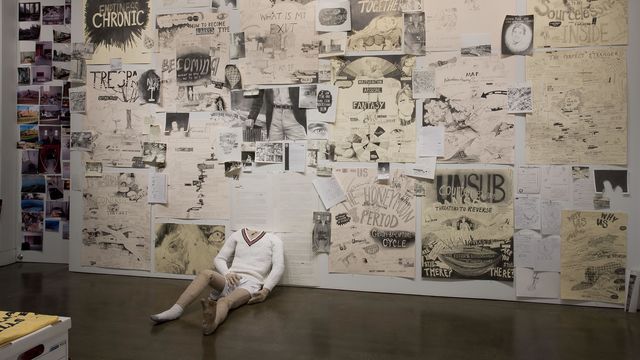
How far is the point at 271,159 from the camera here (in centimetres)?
373

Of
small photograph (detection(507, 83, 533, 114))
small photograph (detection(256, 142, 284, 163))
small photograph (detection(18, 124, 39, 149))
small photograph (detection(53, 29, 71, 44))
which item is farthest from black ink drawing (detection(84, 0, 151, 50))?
small photograph (detection(507, 83, 533, 114))

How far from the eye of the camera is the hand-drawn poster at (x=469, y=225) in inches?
131

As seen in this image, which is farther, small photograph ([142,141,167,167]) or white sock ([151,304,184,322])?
small photograph ([142,141,167,167])

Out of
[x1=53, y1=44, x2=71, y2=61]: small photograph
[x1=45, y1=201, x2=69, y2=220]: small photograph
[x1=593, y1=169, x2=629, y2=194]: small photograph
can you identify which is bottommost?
[x1=45, y1=201, x2=69, y2=220]: small photograph

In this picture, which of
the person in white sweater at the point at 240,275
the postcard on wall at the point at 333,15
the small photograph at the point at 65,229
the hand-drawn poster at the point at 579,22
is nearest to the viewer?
the person in white sweater at the point at 240,275

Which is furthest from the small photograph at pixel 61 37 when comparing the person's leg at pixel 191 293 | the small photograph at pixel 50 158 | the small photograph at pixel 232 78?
the person's leg at pixel 191 293

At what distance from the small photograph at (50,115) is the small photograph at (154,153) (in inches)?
49.4

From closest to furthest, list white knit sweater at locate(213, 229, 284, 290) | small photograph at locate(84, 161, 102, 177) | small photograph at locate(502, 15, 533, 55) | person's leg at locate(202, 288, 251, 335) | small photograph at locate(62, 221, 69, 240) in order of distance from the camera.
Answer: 1. person's leg at locate(202, 288, 251, 335)
2. small photograph at locate(502, 15, 533, 55)
3. white knit sweater at locate(213, 229, 284, 290)
4. small photograph at locate(84, 161, 102, 177)
5. small photograph at locate(62, 221, 69, 240)

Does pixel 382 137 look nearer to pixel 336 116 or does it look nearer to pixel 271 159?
pixel 336 116

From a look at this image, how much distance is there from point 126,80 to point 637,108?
159 inches

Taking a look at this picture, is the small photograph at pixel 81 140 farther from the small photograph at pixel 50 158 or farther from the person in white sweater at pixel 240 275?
the person in white sweater at pixel 240 275

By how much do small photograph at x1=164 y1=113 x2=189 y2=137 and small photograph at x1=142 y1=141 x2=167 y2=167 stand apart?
5.2 inches

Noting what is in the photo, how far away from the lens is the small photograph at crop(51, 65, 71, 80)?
178 inches

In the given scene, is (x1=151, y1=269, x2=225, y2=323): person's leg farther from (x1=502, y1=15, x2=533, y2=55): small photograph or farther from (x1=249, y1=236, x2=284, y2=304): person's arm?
(x1=502, y1=15, x2=533, y2=55): small photograph
